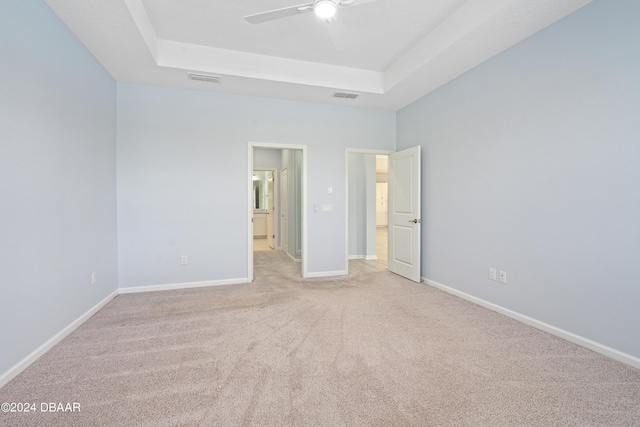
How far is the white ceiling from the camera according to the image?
243 centimetres

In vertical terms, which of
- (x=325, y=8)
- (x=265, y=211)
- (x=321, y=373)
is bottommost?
(x=321, y=373)

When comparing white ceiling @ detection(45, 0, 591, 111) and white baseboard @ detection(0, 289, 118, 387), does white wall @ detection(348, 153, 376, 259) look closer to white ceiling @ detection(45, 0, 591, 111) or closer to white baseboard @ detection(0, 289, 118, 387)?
white ceiling @ detection(45, 0, 591, 111)

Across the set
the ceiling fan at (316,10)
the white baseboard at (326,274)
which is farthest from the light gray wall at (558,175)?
the ceiling fan at (316,10)

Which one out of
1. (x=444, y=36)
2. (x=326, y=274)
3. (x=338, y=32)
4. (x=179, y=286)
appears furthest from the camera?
(x=326, y=274)

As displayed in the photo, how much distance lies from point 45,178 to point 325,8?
2.47 m

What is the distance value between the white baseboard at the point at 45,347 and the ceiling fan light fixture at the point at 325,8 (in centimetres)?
312

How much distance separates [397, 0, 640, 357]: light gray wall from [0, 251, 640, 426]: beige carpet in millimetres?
398

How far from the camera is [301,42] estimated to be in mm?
3209

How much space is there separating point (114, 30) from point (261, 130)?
76.4 inches

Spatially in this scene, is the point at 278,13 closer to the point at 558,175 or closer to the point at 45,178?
the point at 45,178

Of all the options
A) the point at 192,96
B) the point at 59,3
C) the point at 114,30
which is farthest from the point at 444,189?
the point at 59,3

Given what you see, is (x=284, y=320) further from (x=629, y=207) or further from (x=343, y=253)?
(x=629, y=207)

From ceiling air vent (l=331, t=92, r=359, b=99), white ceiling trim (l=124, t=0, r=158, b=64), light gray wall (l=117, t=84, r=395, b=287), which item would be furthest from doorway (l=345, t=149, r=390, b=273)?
white ceiling trim (l=124, t=0, r=158, b=64)

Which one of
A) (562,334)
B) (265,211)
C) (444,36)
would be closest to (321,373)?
(562,334)
